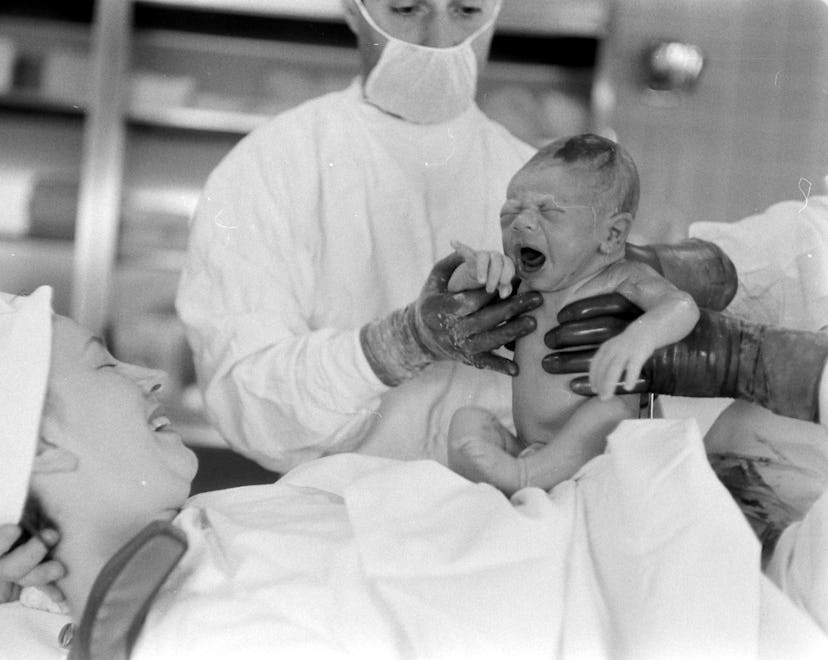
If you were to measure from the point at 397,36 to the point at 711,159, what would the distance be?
605mm

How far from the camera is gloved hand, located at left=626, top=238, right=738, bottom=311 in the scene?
1274mm

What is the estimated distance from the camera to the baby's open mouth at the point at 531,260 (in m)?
1.13

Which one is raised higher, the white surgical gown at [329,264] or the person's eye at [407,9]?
the person's eye at [407,9]

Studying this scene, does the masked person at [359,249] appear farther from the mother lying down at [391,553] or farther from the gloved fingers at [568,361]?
the mother lying down at [391,553]

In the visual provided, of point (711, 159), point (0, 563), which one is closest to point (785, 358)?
point (711, 159)

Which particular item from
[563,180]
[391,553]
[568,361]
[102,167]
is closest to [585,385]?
[568,361]

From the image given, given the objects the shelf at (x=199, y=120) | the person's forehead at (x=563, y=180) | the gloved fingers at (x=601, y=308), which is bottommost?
the gloved fingers at (x=601, y=308)

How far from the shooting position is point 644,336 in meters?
1.01

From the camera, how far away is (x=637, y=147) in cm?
153

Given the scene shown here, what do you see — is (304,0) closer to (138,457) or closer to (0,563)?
(138,457)

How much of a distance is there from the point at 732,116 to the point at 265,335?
90 centimetres

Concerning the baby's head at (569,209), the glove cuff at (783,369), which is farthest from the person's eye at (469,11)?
the glove cuff at (783,369)

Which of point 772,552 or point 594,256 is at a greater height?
point 594,256

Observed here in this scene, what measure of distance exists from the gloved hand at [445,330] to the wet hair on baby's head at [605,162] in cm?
16
